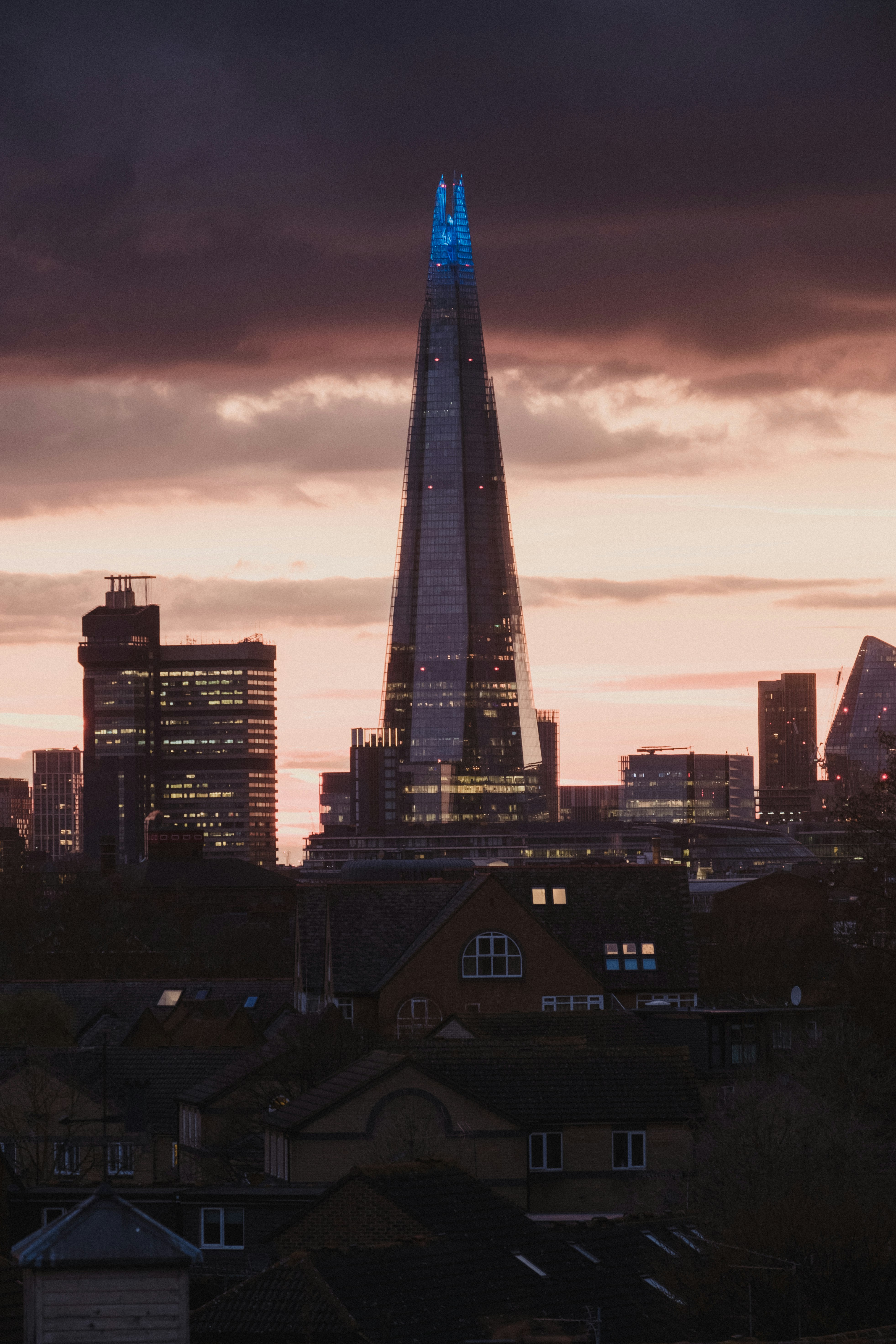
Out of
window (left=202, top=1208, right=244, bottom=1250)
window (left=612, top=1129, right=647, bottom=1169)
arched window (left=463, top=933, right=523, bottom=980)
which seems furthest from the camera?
arched window (left=463, top=933, right=523, bottom=980)

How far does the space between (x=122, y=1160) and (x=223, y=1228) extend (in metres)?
17.9

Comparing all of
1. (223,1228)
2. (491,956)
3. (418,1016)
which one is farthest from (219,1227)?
(491,956)

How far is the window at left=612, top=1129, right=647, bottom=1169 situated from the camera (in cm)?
6019

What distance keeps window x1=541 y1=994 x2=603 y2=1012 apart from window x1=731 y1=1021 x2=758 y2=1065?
36.3 ft

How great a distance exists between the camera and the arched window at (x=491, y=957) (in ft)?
287

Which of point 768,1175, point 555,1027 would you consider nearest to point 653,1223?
point 768,1175

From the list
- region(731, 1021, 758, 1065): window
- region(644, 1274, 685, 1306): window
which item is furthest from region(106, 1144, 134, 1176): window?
region(644, 1274, 685, 1306): window

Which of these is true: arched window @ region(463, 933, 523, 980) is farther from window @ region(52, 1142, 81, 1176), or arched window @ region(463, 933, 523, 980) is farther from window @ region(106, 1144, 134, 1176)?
window @ region(52, 1142, 81, 1176)

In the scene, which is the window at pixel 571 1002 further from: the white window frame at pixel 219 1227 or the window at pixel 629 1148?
the white window frame at pixel 219 1227

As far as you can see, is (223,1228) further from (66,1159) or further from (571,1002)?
(571,1002)

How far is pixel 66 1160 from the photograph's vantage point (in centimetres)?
7325

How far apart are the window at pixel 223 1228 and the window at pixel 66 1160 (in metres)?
13.7

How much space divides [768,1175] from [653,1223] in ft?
9.05

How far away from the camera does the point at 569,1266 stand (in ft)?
134
